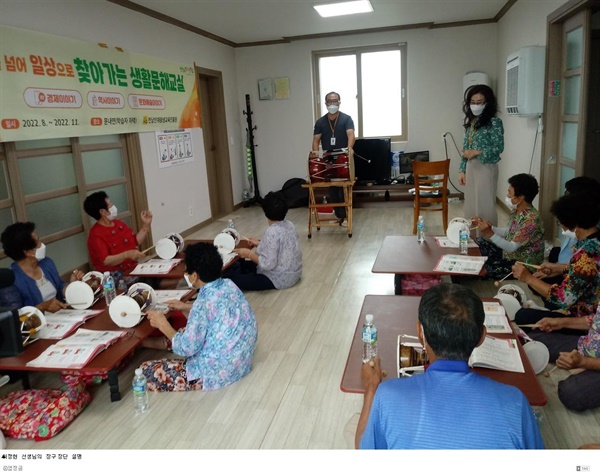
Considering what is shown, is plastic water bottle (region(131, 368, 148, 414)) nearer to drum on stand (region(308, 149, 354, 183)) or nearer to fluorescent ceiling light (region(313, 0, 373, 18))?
drum on stand (region(308, 149, 354, 183))

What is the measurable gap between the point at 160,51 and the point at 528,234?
4541 mm

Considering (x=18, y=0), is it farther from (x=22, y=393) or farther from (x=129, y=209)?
(x=22, y=393)

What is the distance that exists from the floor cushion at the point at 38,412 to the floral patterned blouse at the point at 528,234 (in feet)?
10.0

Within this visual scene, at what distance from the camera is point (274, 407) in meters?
2.52

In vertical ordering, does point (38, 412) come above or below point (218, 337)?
below

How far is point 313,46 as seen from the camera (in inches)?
313

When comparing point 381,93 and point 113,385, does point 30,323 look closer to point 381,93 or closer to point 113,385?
point 113,385

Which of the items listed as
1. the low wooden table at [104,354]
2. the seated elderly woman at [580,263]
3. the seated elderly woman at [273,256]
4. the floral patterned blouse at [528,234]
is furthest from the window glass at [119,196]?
the seated elderly woman at [580,263]

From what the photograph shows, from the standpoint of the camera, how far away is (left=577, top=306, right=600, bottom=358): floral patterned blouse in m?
2.15

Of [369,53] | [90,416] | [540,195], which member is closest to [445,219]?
[540,195]

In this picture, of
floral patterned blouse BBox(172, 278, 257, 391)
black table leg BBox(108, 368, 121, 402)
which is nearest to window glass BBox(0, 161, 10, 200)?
black table leg BBox(108, 368, 121, 402)

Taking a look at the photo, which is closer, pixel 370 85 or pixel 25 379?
pixel 25 379

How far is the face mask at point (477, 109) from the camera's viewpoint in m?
4.55

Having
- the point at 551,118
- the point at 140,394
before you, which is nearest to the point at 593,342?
the point at 140,394
